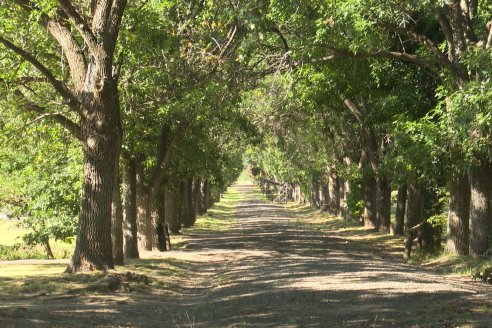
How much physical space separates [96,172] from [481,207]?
10.3 metres

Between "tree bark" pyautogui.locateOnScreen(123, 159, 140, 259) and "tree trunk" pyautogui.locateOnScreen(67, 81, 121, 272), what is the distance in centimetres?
670

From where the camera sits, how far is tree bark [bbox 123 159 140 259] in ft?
80.0

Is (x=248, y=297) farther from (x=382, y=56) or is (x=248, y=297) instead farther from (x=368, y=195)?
(x=368, y=195)

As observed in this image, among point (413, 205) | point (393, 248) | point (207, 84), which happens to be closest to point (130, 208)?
point (207, 84)

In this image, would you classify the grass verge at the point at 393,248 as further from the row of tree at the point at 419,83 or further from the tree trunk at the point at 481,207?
the row of tree at the point at 419,83

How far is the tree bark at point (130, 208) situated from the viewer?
2438 cm

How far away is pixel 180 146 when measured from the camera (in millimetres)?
28984


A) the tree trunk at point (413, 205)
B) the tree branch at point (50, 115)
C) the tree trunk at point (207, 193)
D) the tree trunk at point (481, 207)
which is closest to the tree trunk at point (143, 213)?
the tree branch at point (50, 115)

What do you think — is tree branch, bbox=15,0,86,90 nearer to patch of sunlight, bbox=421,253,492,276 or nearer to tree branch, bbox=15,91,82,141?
tree branch, bbox=15,91,82,141

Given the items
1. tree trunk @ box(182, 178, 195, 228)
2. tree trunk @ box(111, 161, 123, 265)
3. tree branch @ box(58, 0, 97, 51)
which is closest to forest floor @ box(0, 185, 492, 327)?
tree trunk @ box(111, 161, 123, 265)

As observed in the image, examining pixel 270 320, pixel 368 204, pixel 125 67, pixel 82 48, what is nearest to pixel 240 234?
pixel 368 204

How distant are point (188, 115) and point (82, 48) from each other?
5.04m

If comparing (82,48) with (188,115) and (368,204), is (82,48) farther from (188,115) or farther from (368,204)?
(368,204)

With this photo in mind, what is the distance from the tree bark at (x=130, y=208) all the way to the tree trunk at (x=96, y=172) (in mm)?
6704
